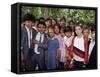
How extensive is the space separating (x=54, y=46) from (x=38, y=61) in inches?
7.2

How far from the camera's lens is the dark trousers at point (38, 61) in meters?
2.50

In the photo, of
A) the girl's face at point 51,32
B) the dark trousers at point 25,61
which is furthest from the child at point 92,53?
the dark trousers at point 25,61

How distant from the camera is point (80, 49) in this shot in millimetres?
2684

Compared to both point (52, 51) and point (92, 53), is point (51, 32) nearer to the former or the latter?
point (52, 51)

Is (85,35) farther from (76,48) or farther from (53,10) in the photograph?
(53,10)

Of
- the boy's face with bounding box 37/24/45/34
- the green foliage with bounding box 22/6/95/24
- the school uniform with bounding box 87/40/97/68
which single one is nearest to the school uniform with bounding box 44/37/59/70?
the boy's face with bounding box 37/24/45/34

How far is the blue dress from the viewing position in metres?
2.55

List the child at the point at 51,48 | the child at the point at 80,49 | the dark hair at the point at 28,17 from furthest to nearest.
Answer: the child at the point at 80,49 → the child at the point at 51,48 → the dark hair at the point at 28,17

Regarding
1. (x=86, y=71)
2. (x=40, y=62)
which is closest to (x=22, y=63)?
(x=40, y=62)

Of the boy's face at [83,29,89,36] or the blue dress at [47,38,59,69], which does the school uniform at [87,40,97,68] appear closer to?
the boy's face at [83,29,89,36]

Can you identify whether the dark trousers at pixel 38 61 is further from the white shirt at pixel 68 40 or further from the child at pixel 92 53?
the child at pixel 92 53

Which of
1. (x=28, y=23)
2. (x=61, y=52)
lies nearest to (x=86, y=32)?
(x=61, y=52)

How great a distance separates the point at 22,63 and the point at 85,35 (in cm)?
61

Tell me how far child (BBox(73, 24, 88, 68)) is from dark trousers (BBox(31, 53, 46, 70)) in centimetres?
29
